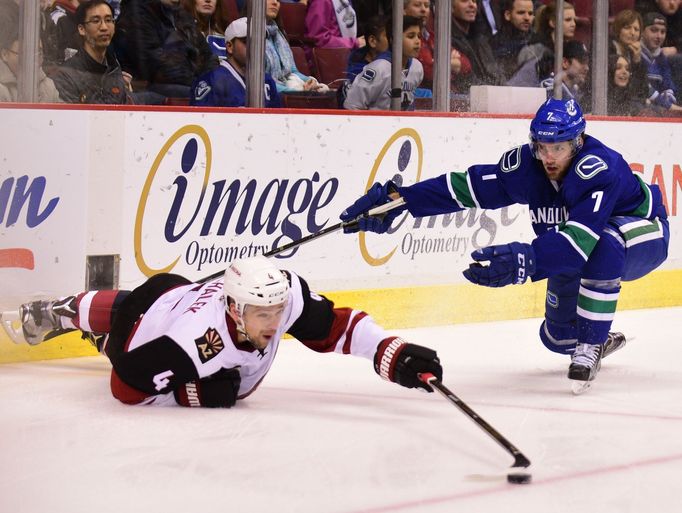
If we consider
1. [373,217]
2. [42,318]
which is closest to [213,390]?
[42,318]

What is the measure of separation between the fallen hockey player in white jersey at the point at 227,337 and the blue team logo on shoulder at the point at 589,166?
0.87 m

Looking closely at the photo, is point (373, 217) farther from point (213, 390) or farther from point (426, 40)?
point (426, 40)

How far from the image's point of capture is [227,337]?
3406 millimetres

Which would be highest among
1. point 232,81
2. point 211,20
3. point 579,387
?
point 211,20

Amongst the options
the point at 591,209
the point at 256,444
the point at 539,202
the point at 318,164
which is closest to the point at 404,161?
the point at 318,164

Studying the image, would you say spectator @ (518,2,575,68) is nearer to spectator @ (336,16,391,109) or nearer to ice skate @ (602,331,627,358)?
spectator @ (336,16,391,109)

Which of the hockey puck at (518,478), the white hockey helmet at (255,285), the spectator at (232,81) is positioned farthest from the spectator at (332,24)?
the hockey puck at (518,478)

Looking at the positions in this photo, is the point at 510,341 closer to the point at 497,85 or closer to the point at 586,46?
the point at 497,85

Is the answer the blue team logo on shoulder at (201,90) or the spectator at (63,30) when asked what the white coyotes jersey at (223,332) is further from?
the blue team logo on shoulder at (201,90)

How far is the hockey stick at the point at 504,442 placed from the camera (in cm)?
284

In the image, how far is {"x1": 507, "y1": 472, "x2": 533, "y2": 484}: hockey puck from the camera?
2830 mm

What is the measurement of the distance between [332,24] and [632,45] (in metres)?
1.93

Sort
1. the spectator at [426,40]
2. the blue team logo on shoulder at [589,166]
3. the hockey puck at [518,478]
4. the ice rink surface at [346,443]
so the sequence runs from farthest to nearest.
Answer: the spectator at [426,40] < the blue team logo on shoulder at [589,166] < the hockey puck at [518,478] < the ice rink surface at [346,443]

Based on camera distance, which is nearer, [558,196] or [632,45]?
[558,196]
